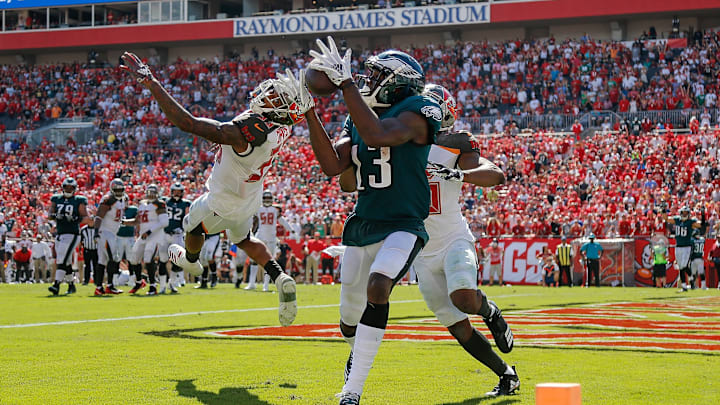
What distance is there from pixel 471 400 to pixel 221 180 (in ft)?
12.9

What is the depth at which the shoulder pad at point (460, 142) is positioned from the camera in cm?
659

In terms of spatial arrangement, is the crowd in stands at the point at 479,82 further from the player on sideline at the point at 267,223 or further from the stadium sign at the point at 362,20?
the player on sideline at the point at 267,223

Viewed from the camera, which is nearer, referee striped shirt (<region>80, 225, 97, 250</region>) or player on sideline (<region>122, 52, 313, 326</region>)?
player on sideline (<region>122, 52, 313, 326</region>)

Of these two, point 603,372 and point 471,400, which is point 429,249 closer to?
point 471,400

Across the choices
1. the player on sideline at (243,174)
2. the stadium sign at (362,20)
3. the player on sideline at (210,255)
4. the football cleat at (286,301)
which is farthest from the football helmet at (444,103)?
the stadium sign at (362,20)

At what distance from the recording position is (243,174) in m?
8.84

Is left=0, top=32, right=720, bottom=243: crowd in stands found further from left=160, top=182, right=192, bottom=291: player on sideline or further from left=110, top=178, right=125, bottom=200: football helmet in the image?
left=110, top=178, right=125, bottom=200: football helmet

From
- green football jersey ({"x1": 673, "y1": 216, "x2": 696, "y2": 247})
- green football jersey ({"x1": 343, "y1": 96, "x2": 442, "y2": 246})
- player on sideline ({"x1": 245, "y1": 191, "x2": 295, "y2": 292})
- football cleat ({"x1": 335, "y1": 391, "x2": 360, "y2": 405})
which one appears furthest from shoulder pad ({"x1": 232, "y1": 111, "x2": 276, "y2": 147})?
green football jersey ({"x1": 673, "y1": 216, "x2": 696, "y2": 247})

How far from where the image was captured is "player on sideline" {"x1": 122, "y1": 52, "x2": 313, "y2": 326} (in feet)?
26.0

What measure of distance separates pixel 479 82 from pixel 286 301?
106 feet

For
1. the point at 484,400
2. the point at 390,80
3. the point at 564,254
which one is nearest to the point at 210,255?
the point at 564,254

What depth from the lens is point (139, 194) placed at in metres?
32.8

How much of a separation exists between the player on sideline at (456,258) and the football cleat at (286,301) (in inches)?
57.9

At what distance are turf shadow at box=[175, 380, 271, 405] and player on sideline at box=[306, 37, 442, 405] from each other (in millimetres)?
793
